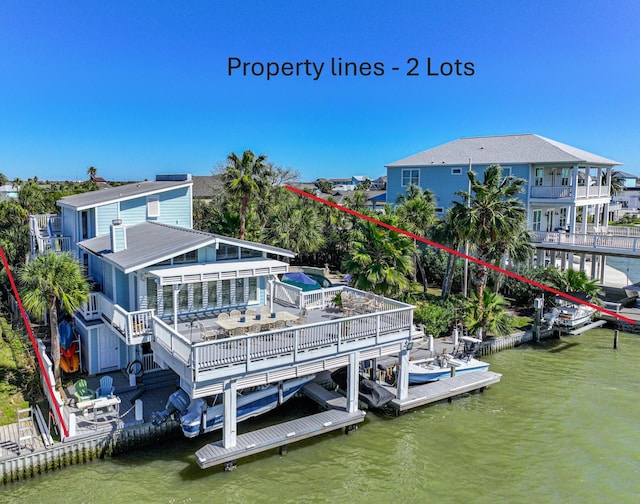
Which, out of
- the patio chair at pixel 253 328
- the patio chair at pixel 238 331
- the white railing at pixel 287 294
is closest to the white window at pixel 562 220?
the white railing at pixel 287 294

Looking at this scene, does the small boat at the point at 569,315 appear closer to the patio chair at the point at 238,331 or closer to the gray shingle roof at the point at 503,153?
the gray shingle roof at the point at 503,153

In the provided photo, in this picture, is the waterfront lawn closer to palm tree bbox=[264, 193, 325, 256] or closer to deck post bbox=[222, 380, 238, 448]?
deck post bbox=[222, 380, 238, 448]

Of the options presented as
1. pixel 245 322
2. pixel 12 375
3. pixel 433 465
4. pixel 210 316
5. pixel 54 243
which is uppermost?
pixel 54 243

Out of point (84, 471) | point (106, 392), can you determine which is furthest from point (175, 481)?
point (106, 392)

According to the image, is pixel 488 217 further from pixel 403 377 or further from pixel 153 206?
pixel 153 206

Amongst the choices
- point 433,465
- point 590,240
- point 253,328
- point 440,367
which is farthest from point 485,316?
point 253,328

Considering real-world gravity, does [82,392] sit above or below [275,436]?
above

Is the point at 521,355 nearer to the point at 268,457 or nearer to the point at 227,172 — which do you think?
the point at 268,457
